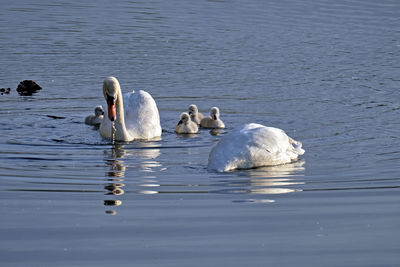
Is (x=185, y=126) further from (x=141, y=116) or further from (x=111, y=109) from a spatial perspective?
(x=111, y=109)

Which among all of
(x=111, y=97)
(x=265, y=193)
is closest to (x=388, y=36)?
(x=111, y=97)

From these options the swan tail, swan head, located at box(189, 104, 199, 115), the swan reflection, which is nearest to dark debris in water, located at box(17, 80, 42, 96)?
swan head, located at box(189, 104, 199, 115)

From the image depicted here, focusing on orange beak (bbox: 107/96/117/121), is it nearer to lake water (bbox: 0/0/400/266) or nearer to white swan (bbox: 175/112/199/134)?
lake water (bbox: 0/0/400/266)

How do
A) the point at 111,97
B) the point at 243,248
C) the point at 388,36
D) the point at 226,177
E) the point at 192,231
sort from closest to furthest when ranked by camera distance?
the point at 243,248 < the point at 192,231 < the point at 226,177 < the point at 111,97 < the point at 388,36

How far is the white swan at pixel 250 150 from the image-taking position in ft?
36.3

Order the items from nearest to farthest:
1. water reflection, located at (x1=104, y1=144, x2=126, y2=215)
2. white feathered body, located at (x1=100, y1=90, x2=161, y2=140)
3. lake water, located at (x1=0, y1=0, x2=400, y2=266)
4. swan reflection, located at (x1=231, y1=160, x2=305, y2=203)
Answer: lake water, located at (x1=0, y1=0, x2=400, y2=266)
water reflection, located at (x1=104, y1=144, x2=126, y2=215)
swan reflection, located at (x1=231, y1=160, x2=305, y2=203)
white feathered body, located at (x1=100, y1=90, x2=161, y2=140)

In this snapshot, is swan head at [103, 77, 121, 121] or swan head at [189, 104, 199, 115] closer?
swan head at [103, 77, 121, 121]

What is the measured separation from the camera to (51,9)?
28.4 metres

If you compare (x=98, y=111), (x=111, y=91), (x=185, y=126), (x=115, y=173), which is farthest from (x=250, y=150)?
(x=98, y=111)

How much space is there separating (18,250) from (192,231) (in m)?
1.49

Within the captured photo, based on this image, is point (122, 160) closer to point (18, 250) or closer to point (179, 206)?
point (179, 206)

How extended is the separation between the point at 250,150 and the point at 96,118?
Result: 506cm

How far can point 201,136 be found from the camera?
48.7ft

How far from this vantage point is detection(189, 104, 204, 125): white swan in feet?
51.9
